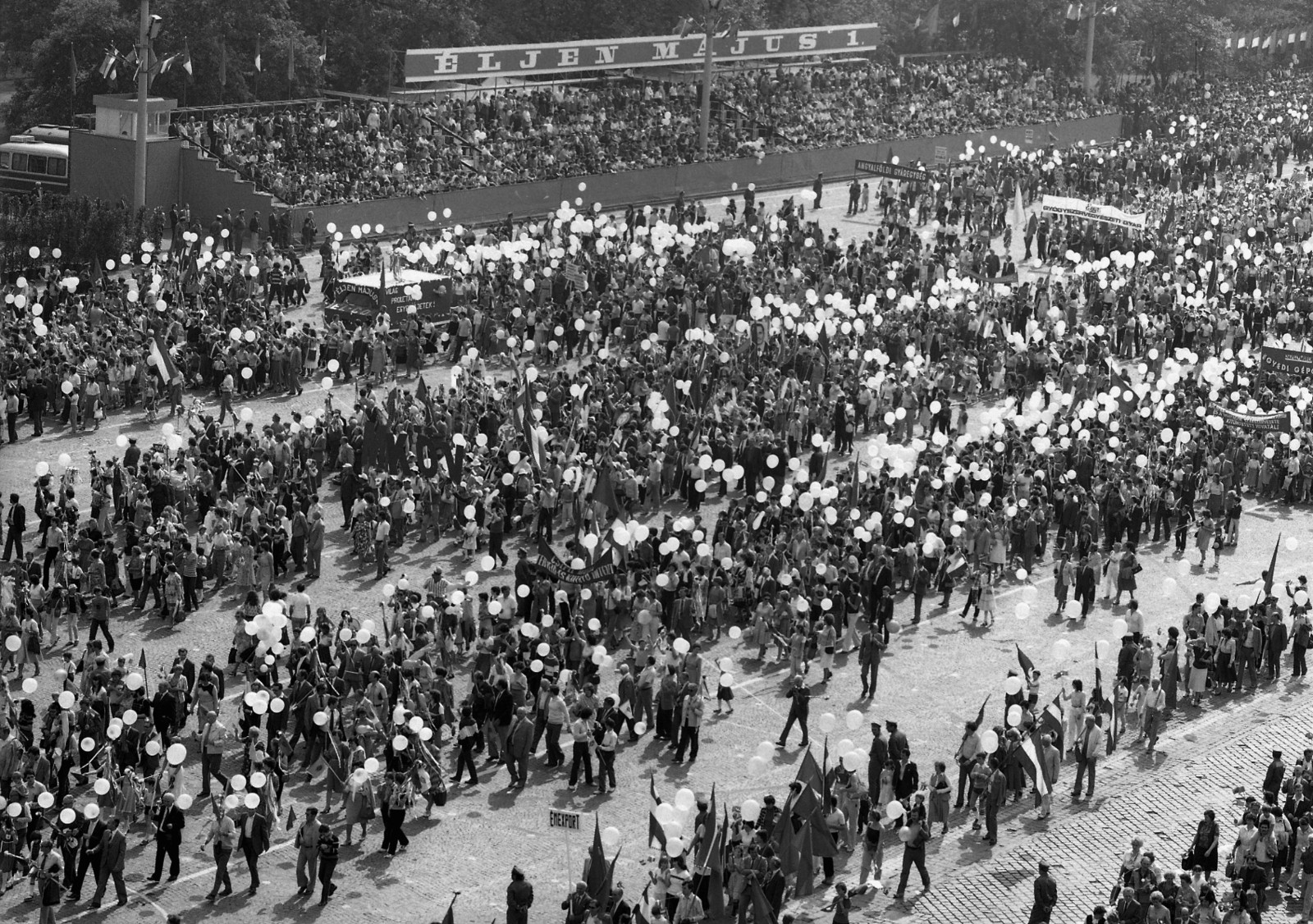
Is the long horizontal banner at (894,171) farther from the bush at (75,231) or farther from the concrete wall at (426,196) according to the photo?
the bush at (75,231)

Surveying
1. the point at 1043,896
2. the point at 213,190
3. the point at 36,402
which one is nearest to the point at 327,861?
the point at 1043,896

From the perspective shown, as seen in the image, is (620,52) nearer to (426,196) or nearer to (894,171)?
(894,171)

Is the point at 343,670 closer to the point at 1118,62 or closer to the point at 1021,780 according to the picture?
the point at 1021,780

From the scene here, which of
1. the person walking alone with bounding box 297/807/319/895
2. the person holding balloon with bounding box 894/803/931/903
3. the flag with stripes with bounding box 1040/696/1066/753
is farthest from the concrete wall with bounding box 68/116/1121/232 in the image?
the person holding balloon with bounding box 894/803/931/903

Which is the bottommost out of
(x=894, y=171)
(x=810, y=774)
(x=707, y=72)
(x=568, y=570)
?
(x=810, y=774)

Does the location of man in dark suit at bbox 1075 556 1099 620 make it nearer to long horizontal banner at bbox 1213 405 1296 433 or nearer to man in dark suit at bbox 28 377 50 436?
long horizontal banner at bbox 1213 405 1296 433

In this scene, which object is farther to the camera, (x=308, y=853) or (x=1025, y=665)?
(x=1025, y=665)

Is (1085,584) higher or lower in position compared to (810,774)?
higher

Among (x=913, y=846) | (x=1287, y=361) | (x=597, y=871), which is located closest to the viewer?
(x=597, y=871)
